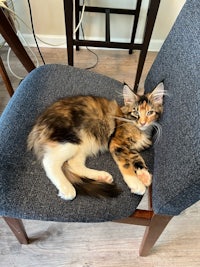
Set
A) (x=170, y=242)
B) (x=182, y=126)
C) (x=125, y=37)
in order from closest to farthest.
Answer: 1. (x=182, y=126)
2. (x=170, y=242)
3. (x=125, y=37)

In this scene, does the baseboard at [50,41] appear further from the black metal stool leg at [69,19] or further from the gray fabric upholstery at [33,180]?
the gray fabric upholstery at [33,180]

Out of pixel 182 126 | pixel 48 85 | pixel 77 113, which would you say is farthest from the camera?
pixel 48 85

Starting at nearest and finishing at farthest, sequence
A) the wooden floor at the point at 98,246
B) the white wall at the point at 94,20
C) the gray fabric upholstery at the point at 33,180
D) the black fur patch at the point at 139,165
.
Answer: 1. the gray fabric upholstery at the point at 33,180
2. the black fur patch at the point at 139,165
3. the wooden floor at the point at 98,246
4. the white wall at the point at 94,20

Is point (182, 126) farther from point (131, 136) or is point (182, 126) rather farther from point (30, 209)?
point (30, 209)

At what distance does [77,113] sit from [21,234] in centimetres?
50

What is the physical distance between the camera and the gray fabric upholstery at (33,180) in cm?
66

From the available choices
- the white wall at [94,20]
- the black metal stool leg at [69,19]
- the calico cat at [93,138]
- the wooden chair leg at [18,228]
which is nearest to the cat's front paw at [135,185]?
the calico cat at [93,138]

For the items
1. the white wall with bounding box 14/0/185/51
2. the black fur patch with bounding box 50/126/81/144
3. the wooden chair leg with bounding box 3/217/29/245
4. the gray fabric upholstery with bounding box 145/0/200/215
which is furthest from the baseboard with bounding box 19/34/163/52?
the wooden chair leg with bounding box 3/217/29/245

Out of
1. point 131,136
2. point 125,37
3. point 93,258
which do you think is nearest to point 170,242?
point 93,258

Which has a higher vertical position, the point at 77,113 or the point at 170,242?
the point at 77,113

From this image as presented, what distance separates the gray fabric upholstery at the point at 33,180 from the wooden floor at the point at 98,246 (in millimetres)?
402

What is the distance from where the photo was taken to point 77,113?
83 cm

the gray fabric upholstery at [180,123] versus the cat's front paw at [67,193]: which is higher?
the gray fabric upholstery at [180,123]

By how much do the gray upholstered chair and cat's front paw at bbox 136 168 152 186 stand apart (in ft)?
0.16
